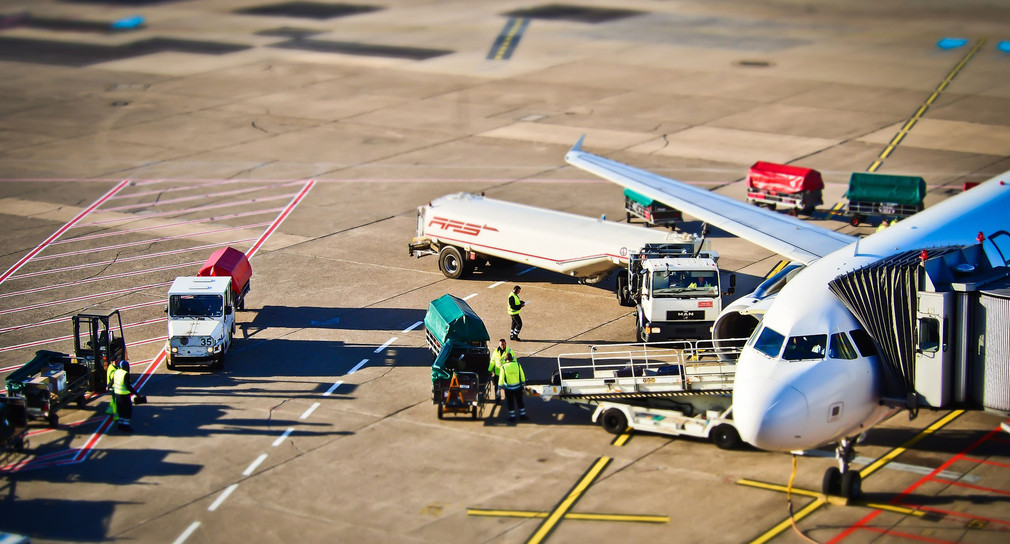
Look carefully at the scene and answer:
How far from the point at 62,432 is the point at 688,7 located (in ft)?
278

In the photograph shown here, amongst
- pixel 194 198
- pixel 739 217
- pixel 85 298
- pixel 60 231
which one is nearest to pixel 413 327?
pixel 739 217

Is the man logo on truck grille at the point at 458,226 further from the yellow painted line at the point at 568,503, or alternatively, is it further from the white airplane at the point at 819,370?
the yellow painted line at the point at 568,503

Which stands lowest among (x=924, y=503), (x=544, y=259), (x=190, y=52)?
(x=924, y=503)

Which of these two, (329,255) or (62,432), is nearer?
(62,432)

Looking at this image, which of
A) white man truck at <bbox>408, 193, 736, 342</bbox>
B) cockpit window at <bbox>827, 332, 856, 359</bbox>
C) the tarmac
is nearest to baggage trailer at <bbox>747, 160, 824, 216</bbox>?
the tarmac

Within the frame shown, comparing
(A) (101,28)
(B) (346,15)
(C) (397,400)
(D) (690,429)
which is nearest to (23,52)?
(A) (101,28)

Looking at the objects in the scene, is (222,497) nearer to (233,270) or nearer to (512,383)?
(512,383)

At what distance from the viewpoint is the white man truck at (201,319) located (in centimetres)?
3216

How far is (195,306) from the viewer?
3325 cm

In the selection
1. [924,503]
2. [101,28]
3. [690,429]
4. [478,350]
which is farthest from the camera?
[101,28]

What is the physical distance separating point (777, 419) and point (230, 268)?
68.3ft

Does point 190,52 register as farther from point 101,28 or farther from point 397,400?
point 397,400

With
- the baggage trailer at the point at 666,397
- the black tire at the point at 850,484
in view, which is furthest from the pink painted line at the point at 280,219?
the black tire at the point at 850,484

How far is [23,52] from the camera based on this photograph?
89250 mm
